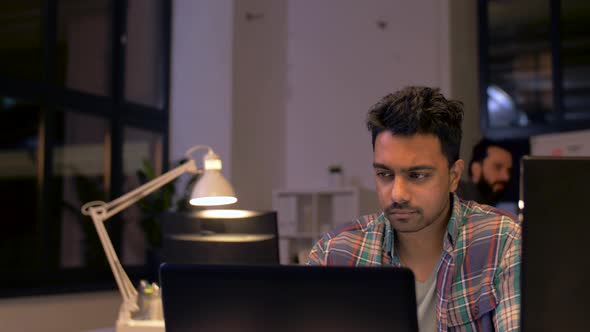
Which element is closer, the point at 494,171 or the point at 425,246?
the point at 425,246

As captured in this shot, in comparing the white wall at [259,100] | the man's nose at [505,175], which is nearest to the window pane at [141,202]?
the white wall at [259,100]

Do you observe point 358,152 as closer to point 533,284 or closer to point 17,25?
point 17,25

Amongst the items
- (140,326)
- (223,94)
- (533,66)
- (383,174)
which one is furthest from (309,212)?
(383,174)

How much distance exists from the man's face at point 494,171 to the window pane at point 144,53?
120 inches

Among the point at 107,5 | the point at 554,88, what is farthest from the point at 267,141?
the point at 554,88

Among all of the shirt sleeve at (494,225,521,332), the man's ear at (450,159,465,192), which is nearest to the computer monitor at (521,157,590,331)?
the shirt sleeve at (494,225,521,332)

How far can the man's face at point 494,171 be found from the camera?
12.9 feet

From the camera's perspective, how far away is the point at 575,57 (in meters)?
6.00

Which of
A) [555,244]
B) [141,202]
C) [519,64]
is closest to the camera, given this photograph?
[555,244]

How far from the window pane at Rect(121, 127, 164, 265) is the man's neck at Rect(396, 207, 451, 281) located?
12.7 ft

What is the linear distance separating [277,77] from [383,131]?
5.26 m

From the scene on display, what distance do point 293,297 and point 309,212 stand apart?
5353mm

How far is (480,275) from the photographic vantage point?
4.94 ft

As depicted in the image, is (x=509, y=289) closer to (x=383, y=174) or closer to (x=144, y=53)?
(x=383, y=174)
